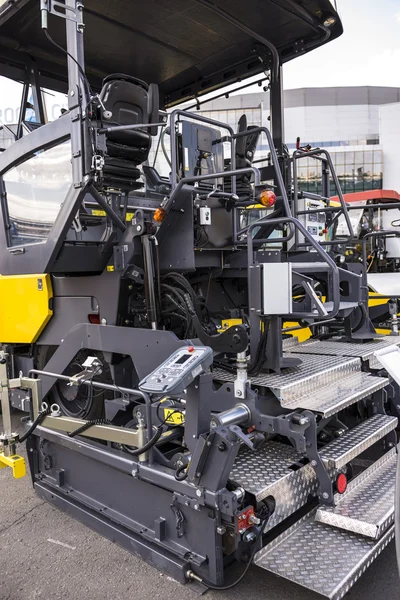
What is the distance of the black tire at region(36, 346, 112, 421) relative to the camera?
388 centimetres

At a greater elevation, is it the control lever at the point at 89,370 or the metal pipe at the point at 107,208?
the metal pipe at the point at 107,208

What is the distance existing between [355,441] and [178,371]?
1.38m

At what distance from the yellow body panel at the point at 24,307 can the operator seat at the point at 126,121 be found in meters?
1.10

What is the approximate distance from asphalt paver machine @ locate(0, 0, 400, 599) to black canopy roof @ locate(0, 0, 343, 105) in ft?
0.07

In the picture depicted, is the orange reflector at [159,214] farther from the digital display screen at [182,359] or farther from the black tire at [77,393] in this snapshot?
the black tire at [77,393]

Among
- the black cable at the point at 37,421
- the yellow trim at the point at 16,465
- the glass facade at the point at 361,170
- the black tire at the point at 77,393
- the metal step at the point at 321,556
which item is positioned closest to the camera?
the metal step at the point at 321,556

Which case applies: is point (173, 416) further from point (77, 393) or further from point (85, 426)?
point (77, 393)

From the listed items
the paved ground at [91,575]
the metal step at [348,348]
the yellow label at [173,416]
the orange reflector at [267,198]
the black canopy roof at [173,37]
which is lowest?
the paved ground at [91,575]

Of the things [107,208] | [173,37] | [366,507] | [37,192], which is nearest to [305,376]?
[366,507]

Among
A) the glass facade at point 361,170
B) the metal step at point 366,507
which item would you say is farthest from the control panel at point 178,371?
the glass facade at point 361,170

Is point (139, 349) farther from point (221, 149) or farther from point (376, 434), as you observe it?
point (221, 149)

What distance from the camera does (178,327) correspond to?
13.3 feet

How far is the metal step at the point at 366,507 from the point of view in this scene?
108 inches

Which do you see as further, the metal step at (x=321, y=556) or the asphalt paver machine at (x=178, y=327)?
the asphalt paver machine at (x=178, y=327)
